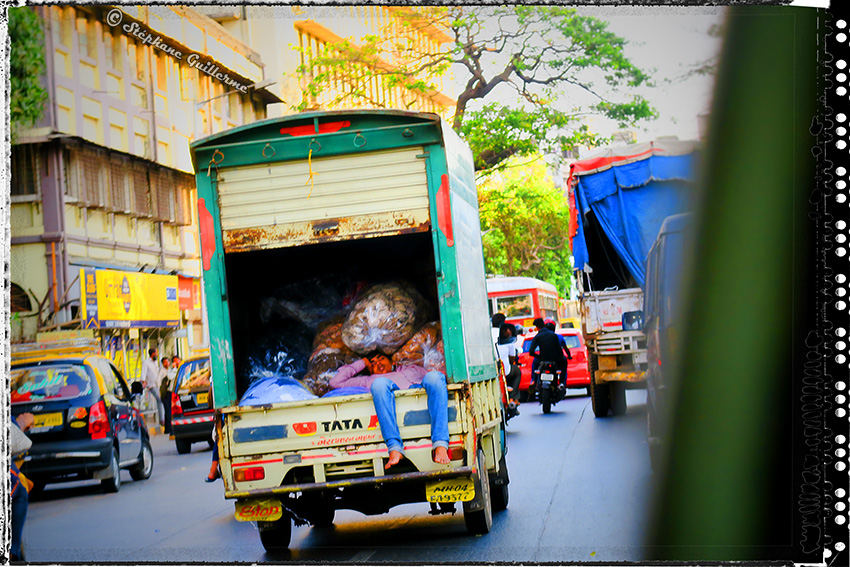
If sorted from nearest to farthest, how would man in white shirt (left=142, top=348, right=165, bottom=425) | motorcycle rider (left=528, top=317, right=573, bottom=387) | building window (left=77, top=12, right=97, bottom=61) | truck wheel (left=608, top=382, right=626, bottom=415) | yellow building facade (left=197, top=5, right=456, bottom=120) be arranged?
yellow building facade (left=197, top=5, right=456, bottom=120), building window (left=77, top=12, right=97, bottom=61), truck wheel (left=608, top=382, right=626, bottom=415), motorcycle rider (left=528, top=317, right=573, bottom=387), man in white shirt (left=142, top=348, right=165, bottom=425)

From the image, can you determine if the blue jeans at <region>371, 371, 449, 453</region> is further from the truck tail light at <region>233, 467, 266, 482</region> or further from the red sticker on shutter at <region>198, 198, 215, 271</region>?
the red sticker on shutter at <region>198, 198, 215, 271</region>

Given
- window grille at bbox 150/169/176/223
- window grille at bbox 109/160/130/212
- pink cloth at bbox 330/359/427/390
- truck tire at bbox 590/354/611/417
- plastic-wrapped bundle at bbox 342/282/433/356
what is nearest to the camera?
pink cloth at bbox 330/359/427/390

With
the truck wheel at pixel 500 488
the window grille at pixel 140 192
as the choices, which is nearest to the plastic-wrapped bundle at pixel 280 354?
the truck wheel at pixel 500 488

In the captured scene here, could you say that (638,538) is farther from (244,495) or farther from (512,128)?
(512,128)

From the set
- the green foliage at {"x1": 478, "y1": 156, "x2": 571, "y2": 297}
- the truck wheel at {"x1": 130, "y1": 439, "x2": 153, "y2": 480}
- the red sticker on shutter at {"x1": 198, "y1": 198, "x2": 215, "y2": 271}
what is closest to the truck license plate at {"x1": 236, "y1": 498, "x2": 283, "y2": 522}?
the red sticker on shutter at {"x1": 198, "y1": 198, "x2": 215, "y2": 271}

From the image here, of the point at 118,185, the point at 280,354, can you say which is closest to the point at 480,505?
the point at 280,354

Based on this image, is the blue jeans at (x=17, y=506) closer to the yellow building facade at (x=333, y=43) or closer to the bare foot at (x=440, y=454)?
the bare foot at (x=440, y=454)

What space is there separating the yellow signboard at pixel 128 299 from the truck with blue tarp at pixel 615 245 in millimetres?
9787

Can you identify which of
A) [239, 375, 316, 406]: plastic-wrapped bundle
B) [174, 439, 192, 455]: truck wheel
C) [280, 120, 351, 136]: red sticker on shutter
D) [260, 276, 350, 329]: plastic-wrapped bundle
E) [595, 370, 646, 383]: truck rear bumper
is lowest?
[174, 439, 192, 455]: truck wheel

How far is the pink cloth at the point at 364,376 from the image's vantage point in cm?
769

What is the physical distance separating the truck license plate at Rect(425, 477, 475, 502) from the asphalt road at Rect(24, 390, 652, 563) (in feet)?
1.33

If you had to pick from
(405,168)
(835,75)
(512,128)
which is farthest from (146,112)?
(835,75)

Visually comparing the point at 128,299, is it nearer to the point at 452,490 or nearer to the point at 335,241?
the point at 335,241

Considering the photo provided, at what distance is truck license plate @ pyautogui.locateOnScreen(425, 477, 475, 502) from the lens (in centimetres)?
712
